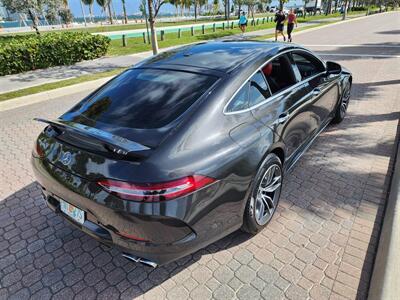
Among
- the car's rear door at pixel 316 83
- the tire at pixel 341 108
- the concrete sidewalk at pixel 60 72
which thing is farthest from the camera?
the concrete sidewalk at pixel 60 72

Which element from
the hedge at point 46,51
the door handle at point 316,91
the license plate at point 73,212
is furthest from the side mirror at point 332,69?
the hedge at point 46,51

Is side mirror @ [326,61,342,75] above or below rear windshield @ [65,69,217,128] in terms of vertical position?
below

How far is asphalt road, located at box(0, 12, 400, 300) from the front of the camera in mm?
2506

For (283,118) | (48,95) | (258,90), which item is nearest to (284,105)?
(283,118)

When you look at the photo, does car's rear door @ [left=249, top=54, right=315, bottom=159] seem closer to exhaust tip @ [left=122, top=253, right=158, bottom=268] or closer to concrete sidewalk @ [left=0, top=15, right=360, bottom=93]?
exhaust tip @ [left=122, top=253, right=158, bottom=268]

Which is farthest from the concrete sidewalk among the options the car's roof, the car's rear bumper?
the car's rear bumper

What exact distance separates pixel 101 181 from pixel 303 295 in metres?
1.77

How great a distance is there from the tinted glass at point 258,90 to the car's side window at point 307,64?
1117 mm

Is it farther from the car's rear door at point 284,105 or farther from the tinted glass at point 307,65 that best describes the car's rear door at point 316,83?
the car's rear door at point 284,105

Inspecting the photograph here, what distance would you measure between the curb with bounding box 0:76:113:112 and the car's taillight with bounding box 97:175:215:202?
666cm

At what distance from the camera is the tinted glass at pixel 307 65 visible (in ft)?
13.3

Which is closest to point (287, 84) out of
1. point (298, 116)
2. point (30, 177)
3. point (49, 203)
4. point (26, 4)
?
point (298, 116)

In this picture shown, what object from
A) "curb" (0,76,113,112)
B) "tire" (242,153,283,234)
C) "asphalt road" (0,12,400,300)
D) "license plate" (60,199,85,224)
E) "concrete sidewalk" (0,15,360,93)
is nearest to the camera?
"license plate" (60,199,85,224)

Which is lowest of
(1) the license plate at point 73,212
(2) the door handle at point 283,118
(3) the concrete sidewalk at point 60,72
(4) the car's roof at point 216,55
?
(3) the concrete sidewalk at point 60,72
